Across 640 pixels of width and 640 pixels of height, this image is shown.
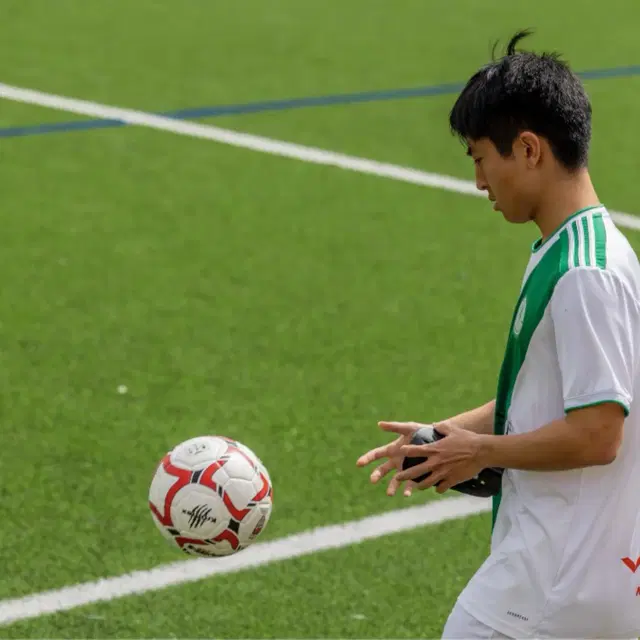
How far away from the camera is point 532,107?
10.9 ft

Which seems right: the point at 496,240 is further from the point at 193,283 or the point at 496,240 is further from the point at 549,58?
the point at 549,58

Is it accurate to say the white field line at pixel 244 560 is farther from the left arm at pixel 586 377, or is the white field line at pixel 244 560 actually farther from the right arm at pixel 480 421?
the left arm at pixel 586 377

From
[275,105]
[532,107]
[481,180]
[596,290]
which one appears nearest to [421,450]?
[596,290]

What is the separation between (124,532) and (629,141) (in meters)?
6.62

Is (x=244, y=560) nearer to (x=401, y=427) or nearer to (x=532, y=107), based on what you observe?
(x=401, y=427)

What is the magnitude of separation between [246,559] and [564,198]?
247 centimetres

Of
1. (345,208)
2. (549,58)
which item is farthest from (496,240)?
(549,58)

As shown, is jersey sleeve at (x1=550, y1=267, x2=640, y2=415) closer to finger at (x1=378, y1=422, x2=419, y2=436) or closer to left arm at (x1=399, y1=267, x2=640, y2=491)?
left arm at (x1=399, y1=267, x2=640, y2=491)

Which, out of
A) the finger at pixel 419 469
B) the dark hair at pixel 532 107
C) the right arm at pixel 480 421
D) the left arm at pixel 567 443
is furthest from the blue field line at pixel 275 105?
the left arm at pixel 567 443

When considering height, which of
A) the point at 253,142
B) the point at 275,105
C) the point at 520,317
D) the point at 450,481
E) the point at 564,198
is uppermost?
the point at 275,105

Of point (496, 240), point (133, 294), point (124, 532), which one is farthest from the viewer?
point (496, 240)

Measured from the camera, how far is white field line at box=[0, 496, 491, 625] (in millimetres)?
4949

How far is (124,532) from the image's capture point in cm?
546

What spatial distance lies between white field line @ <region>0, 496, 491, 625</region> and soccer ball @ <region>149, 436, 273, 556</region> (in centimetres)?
75
